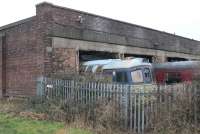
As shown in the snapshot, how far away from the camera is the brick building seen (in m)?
16.5

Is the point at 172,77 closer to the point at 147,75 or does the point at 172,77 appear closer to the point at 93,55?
the point at 147,75

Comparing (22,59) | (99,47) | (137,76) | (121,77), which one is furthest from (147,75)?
(22,59)

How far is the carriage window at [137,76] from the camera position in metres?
15.1

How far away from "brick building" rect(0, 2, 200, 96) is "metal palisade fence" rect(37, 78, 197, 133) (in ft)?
15.3

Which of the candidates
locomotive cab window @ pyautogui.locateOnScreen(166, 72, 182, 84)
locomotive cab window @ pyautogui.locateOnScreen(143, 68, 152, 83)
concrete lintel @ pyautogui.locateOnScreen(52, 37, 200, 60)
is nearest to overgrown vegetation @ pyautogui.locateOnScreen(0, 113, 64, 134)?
concrete lintel @ pyautogui.locateOnScreen(52, 37, 200, 60)

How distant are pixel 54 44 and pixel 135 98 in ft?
23.3

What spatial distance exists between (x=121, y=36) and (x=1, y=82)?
7.69 metres

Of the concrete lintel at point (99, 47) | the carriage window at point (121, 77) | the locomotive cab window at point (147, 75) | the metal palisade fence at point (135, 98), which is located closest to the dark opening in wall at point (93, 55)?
the concrete lintel at point (99, 47)

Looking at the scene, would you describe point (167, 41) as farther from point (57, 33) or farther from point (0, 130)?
point (0, 130)

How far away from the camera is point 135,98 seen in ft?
34.9

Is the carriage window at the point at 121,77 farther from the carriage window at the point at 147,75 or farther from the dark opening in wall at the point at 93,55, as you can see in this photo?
the dark opening in wall at the point at 93,55

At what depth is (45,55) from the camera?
16.3m

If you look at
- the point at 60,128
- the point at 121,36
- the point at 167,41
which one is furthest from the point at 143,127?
the point at 167,41

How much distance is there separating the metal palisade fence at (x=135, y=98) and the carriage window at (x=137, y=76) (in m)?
3.35
